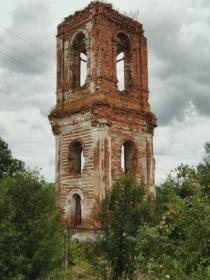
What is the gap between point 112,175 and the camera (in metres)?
15.4

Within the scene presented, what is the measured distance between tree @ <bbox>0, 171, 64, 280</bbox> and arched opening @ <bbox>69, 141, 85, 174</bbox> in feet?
24.2

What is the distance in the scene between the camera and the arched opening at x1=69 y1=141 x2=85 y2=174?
16688 mm

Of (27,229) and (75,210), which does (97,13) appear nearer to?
(75,210)

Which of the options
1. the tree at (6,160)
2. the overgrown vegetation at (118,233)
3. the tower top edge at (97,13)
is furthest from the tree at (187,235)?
the tree at (6,160)

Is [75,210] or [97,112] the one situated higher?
[97,112]

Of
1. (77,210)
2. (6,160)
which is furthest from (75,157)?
(6,160)

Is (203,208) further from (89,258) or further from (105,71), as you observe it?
(105,71)

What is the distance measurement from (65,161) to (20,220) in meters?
8.20

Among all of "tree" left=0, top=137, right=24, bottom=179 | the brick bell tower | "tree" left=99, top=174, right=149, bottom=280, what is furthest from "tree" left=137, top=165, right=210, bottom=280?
"tree" left=0, top=137, right=24, bottom=179

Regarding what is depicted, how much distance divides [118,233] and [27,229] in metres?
2.88

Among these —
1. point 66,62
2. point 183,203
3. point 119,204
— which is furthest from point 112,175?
point 183,203

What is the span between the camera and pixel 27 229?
28.2ft

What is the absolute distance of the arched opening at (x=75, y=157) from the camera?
657 inches

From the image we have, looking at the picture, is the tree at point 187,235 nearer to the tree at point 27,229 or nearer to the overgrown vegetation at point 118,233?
the overgrown vegetation at point 118,233
